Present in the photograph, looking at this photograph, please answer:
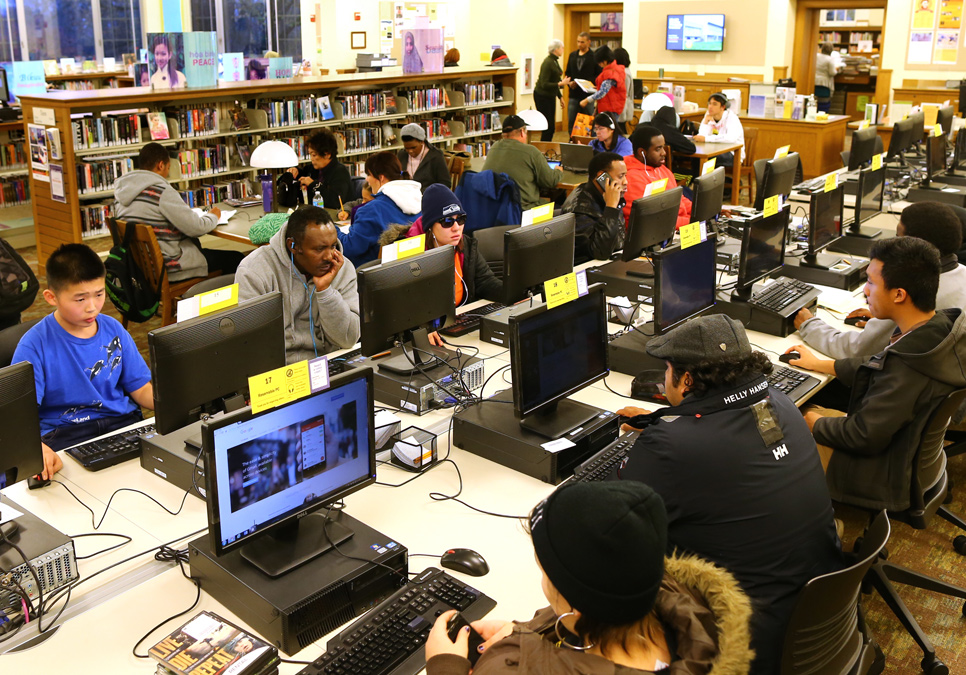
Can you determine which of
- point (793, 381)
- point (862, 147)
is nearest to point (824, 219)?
point (793, 381)

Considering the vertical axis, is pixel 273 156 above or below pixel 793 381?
above

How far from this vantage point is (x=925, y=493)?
10.3ft

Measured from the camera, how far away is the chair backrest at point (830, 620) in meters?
1.94

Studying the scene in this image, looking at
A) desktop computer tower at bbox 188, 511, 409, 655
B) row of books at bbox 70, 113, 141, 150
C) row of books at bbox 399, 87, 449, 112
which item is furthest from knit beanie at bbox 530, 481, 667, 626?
row of books at bbox 399, 87, 449, 112

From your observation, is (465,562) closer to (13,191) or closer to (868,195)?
(868,195)

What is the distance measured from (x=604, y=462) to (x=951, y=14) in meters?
10.9

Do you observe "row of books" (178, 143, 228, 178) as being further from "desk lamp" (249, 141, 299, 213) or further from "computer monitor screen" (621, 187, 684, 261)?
"computer monitor screen" (621, 187, 684, 261)

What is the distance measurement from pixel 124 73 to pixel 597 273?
889 centimetres

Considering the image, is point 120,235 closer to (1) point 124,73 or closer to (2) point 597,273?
(2) point 597,273

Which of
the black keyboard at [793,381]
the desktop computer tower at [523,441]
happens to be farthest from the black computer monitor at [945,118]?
the desktop computer tower at [523,441]

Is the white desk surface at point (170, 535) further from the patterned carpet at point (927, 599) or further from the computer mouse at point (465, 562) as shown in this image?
the patterned carpet at point (927, 599)

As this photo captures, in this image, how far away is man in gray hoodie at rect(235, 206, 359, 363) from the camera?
334 centimetres

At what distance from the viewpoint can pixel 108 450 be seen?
278 cm

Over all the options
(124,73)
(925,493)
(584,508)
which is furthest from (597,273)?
(124,73)
